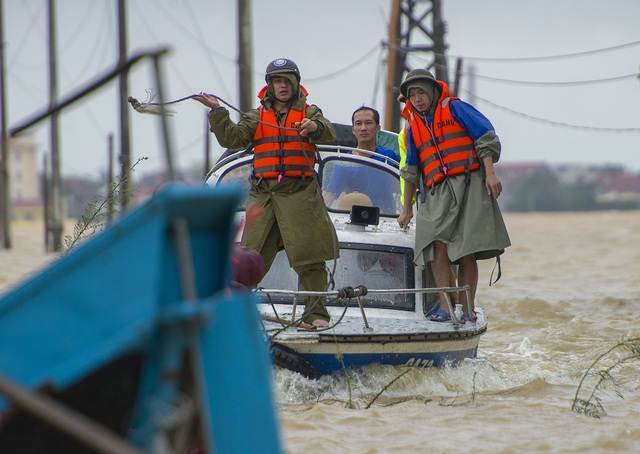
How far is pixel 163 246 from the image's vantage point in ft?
11.4

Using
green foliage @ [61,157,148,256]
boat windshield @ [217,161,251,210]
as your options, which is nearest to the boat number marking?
boat windshield @ [217,161,251,210]

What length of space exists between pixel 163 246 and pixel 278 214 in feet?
14.2

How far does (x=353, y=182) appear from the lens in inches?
361

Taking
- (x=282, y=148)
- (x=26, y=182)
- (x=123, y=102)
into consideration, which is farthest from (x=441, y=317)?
(x=26, y=182)

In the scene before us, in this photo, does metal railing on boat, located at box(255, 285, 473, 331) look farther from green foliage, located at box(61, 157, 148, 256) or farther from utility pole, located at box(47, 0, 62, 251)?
utility pole, located at box(47, 0, 62, 251)

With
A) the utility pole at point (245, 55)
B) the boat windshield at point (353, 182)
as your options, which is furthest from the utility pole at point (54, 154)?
the boat windshield at point (353, 182)

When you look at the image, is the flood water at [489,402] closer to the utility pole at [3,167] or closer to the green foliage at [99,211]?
the green foliage at [99,211]

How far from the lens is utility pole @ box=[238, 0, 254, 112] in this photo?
18.2 m

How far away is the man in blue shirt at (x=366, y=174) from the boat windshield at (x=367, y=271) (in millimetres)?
718

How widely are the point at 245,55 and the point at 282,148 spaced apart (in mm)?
10703

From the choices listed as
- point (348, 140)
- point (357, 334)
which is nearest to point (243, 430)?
point (357, 334)

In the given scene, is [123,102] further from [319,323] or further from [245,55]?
[319,323]

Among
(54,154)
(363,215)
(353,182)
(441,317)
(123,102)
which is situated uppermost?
(123,102)

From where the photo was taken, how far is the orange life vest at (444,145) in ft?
26.1
